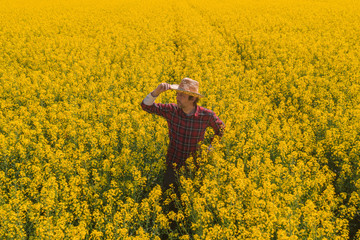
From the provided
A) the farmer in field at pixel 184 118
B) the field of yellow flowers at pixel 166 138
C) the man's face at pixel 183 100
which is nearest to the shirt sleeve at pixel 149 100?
the farmer in field at pixel 184 118

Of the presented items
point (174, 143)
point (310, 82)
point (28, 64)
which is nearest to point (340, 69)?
point (310, 82)

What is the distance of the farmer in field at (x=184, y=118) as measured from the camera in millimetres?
3838

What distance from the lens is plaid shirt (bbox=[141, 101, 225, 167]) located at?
13.5 feet

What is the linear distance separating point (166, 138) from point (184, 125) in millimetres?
1085

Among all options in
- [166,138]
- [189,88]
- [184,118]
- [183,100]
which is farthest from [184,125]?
[166,138]

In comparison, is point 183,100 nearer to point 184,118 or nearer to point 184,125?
point 184,118

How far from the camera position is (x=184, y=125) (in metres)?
4.14

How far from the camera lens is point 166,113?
4.21 meters

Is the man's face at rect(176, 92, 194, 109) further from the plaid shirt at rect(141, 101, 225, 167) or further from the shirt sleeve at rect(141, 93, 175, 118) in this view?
the shirt sleeve at rect(141, 93, 175, 118)

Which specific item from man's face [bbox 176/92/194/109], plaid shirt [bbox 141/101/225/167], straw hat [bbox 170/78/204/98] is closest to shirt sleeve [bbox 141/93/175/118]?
plaid shirt [bbox 141/101/225/167]

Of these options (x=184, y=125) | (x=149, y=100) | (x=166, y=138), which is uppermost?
(x=149, y=100)

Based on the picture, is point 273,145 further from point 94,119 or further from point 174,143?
point 94,119

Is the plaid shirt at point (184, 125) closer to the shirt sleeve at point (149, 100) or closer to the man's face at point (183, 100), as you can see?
the shirt sleeve at point (149, 100)

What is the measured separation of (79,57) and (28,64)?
180cm
